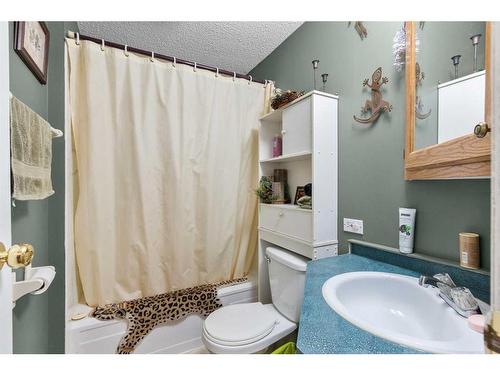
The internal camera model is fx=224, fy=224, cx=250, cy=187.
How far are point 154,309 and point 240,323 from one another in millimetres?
601

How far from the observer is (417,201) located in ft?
3.13

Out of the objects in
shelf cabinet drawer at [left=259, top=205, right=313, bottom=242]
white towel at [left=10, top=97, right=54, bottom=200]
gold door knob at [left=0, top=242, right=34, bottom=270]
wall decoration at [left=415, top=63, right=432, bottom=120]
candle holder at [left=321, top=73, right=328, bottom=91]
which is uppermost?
candle holder at [left=321, top=73, right=328, bottom=91]

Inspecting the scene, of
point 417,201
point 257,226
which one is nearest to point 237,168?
point 257,226

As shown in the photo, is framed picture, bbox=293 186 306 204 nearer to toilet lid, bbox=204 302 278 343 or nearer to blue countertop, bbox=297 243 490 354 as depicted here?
blue countertop, bbox=297 243 490 354

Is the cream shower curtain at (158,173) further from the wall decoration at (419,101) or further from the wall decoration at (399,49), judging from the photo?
the wall decoration at (419,101)

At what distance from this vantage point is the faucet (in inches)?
24.2

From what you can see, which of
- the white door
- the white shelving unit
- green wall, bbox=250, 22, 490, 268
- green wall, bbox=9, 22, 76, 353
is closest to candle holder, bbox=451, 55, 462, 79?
green wall, bbox=250, 22, 490, 268

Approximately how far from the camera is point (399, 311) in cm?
82

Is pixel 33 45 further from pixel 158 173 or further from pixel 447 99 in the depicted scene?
pixel 447 99

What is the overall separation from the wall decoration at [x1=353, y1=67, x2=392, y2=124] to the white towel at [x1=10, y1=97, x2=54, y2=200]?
136cm

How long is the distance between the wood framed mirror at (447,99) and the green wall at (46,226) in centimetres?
139

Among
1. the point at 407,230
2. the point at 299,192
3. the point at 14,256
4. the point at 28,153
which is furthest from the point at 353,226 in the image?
the point at 28,153

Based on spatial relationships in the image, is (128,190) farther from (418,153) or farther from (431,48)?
(431,48)

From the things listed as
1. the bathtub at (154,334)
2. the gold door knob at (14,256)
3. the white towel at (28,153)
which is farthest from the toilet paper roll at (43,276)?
the bathtub at (154,334)
